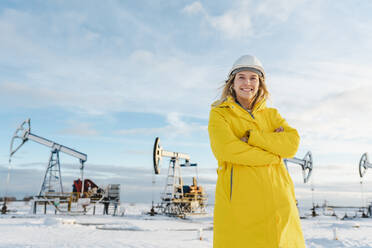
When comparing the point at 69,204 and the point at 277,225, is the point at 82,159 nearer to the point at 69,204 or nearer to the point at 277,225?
the point at 69,204

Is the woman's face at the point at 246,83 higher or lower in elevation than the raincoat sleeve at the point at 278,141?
higher

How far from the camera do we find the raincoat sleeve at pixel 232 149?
2.28 metres

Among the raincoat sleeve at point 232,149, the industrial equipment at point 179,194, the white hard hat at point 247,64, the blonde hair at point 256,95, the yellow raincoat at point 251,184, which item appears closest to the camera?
the yellow raincoat at point 251,184

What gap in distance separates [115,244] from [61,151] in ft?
61.6

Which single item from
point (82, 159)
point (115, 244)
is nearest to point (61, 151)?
point (82, 159)

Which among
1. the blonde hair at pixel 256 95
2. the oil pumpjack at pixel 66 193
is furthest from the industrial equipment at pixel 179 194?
the blonde hair at pixel 256 95

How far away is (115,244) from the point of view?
355 inches

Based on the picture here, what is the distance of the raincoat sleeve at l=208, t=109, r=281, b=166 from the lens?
2.28 m

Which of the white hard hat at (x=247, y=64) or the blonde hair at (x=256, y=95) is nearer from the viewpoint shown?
the white hard hat at (x=247, y=64)

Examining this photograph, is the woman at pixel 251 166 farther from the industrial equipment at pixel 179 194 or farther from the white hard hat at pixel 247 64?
the industrial equipment at pixel 179 194

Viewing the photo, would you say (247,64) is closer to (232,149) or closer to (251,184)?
(232,149)

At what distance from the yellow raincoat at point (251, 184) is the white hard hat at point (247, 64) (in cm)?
29

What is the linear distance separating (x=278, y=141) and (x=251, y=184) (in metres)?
0.46

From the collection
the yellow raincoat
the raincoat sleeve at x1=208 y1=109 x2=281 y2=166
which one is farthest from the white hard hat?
the raincoat sleeve at x1=208 y1=109 x2=281 y2=166
